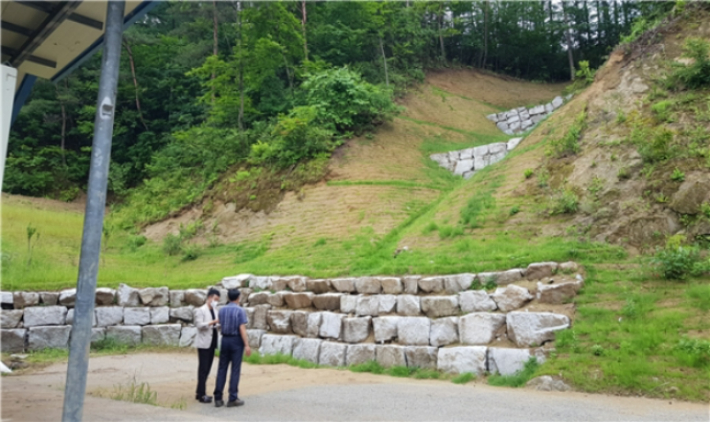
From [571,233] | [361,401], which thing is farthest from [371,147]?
[361,401]

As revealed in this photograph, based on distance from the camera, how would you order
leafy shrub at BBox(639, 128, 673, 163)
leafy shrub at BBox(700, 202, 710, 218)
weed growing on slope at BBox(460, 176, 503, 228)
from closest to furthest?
leafy shrub at BBox(700, 202, 710, 218), leafy shrub at BBox(639, 128, 673, 163), weed growing on slope at BBox(460, 176, 503, 228)

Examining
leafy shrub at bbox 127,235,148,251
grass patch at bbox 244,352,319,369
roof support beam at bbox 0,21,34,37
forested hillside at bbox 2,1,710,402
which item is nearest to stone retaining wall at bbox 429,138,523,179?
forested hillside at bbox 2,1,710,402

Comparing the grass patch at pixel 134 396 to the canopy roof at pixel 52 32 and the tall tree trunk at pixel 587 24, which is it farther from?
the tall tree trunk at pixel 587 24

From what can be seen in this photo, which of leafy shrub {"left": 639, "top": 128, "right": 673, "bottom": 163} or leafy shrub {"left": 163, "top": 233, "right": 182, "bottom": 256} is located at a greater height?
leafy shrub {"left": 639, "top": 128, "right": 673, "bottom": 163}

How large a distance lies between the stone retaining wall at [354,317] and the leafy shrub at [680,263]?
125 centimetres

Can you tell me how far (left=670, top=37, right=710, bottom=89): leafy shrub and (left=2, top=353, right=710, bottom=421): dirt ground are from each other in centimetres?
801

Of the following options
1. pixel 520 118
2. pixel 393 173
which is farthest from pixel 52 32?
pixel 520 118

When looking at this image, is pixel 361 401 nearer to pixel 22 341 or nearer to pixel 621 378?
pixel 621 378

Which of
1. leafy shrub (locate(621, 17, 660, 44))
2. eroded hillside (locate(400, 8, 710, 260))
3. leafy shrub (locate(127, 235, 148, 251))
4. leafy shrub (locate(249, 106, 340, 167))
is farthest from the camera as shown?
leafy shrub (locate(249, 106, 340, 167))

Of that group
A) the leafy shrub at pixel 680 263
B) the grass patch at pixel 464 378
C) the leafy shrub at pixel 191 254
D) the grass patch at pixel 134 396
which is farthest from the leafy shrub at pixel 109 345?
the leafy shrub at pixel 680 263

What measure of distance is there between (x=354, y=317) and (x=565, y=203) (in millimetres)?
4897

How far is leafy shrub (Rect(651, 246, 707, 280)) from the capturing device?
26.5 feet

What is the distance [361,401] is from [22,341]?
9.21 m

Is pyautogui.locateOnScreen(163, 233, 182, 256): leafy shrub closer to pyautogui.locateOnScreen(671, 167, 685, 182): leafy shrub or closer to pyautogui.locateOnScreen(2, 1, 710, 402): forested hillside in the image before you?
pyautogui.locateOnScreen(2, 1, 710, 402): forested hillside
